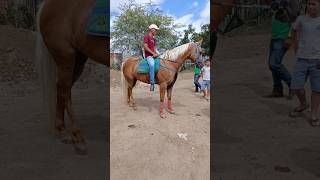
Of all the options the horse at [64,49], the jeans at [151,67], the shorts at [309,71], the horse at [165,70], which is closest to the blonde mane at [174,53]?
the horse at [165,70]

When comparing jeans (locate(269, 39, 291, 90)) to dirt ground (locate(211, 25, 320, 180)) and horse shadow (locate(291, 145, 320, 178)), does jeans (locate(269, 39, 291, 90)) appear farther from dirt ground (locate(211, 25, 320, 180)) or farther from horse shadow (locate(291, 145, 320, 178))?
horse shadow (locate(291, 145, 320, 178))

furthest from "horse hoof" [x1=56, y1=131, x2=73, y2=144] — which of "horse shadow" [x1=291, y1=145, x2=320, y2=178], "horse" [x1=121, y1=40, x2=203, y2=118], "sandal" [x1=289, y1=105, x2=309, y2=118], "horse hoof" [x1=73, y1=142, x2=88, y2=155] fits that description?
"sandal" [x1=289, y1=105, x2=309, y2=118]

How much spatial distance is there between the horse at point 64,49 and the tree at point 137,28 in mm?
141

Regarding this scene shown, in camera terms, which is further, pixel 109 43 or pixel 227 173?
pixel 109 43

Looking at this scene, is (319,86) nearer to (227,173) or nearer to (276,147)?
(276,147)

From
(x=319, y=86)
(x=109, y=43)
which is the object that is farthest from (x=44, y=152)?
(x=319, y=86)

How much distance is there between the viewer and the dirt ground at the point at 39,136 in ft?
9.14

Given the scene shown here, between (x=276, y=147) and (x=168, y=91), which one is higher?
(x=168, y=91)

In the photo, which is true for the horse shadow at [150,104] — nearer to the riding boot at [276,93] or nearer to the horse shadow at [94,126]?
the horse shadow at [94,126]

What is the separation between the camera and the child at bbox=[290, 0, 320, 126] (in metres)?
3.45

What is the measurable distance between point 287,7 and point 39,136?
238 cm

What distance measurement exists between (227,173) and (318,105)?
4.92ft

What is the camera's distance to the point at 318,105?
3.72 metres

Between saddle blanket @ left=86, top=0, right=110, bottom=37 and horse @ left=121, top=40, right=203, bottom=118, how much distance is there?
23.0 inches
